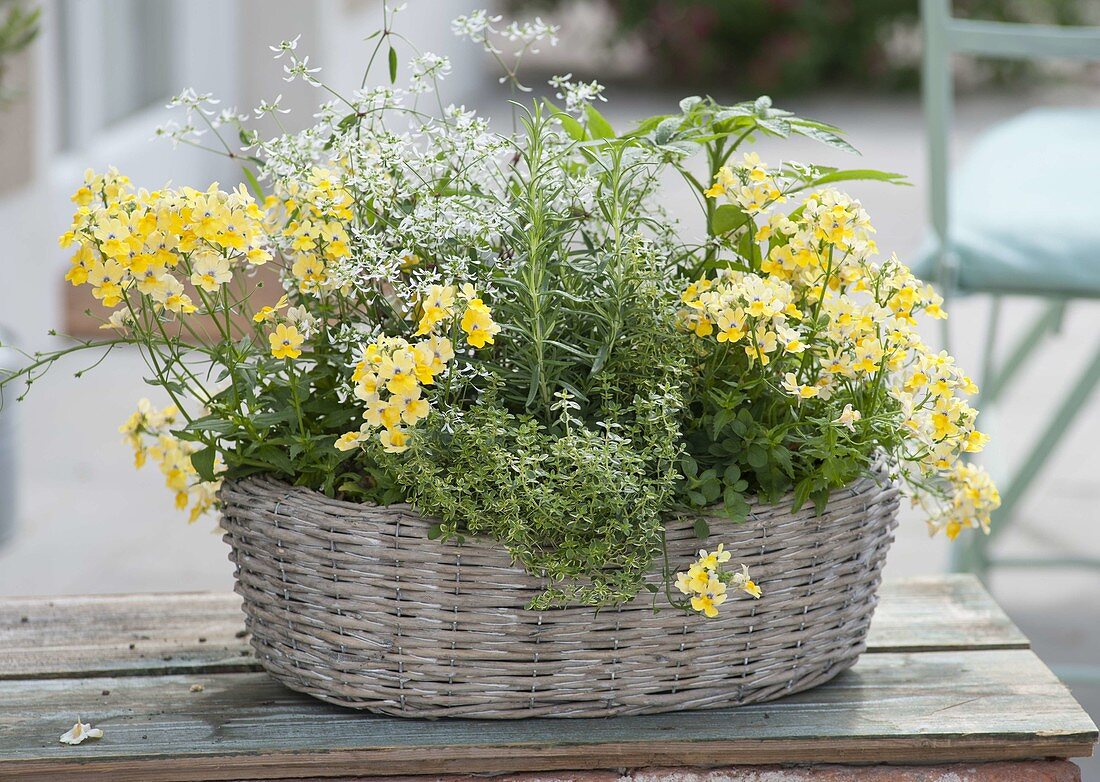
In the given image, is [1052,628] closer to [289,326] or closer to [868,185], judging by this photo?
[289,326]

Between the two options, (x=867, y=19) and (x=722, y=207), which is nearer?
(x=722, y=207)

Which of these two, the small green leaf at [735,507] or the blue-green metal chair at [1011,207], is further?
the blue-green metal chair at [1011,207]

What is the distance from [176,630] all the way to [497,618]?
42 centimetres

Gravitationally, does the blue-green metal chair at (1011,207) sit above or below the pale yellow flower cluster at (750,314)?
below

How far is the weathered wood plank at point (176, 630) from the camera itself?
3.97 ft

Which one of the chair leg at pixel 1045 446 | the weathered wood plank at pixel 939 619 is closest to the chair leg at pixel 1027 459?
the chair leg at pixel 1045 446

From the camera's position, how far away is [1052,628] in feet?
8.00

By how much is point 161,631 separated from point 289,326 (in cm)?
40

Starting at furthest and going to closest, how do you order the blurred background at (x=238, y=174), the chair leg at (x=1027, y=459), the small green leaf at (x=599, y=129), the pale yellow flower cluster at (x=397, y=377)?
the blurred background at (x=238, y=174) → the chair leg at (x=1027, y=459) → the small green leaf at (x=599, y=129) → the pale yellow flower cluster at (x=397, y=377)

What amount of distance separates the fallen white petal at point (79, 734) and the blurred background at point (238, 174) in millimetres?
1146

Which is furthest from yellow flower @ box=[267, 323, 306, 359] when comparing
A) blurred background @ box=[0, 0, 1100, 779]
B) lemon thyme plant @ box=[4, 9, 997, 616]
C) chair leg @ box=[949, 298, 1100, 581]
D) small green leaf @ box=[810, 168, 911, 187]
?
chair leg @ box=[949, 298, 1100, 581]

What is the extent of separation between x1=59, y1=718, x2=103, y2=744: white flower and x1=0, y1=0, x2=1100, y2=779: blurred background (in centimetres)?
115

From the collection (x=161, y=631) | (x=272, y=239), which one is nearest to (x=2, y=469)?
(x=161, y=631)

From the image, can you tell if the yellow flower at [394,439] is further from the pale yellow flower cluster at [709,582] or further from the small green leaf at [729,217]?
the small green leaf at [729,217]
